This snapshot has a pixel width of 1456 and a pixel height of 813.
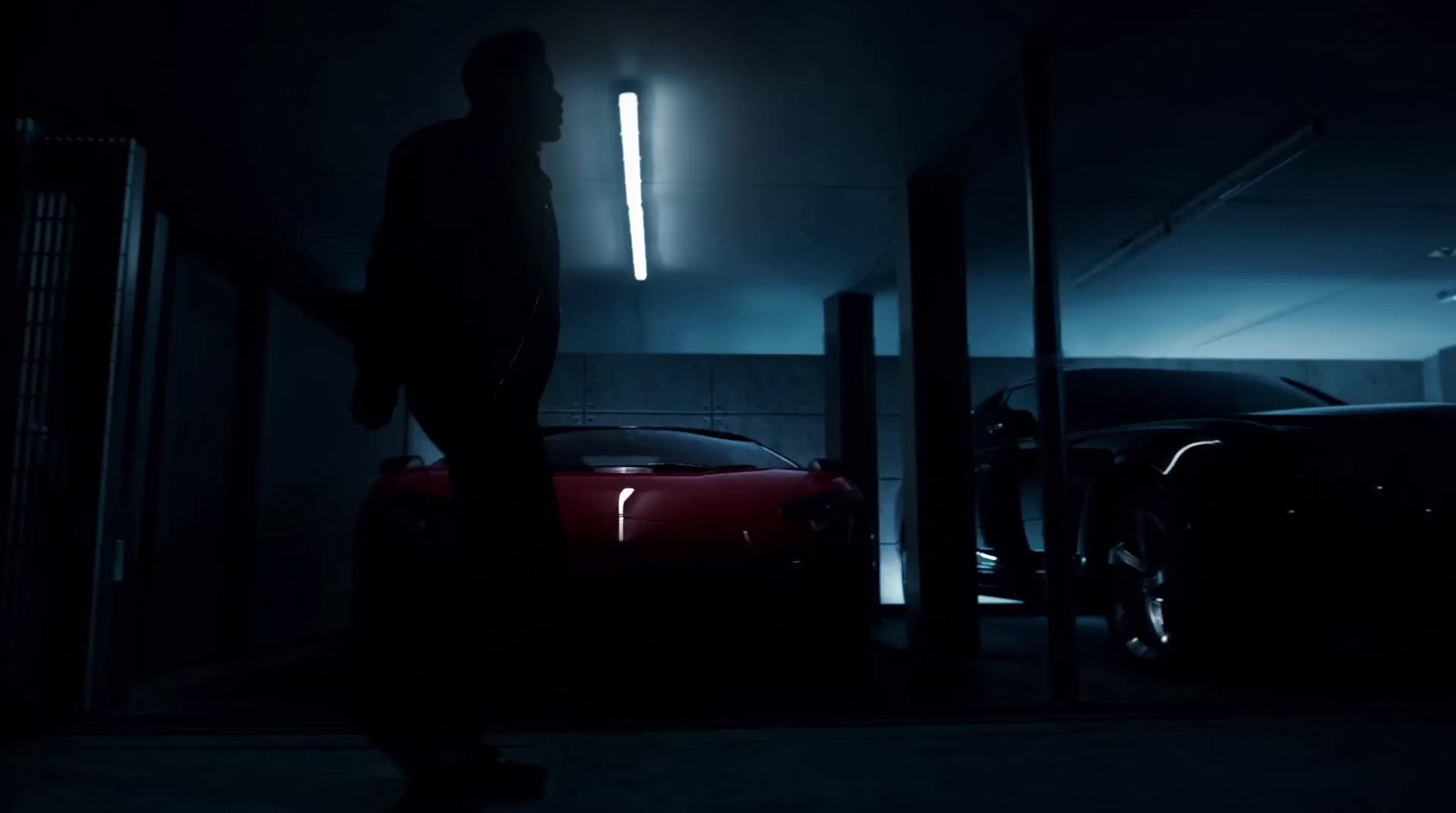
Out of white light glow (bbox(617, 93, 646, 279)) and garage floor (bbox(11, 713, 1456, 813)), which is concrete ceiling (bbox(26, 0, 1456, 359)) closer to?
white light glow (bbox(617, 93, 646, 279))

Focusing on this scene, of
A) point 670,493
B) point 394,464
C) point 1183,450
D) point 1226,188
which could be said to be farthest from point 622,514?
point 1226,188

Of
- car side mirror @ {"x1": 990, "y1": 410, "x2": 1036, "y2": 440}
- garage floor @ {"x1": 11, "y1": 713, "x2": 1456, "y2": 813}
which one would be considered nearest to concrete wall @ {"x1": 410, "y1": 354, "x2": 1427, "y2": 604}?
car side mirror @ {"x1": 990, "y1": 410, "x2": 1036, "y2": 440}

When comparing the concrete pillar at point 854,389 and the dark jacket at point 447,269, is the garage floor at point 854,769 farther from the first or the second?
the concrete pillar at point 854,389

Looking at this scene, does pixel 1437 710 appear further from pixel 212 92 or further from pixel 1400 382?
pixel 1400 382

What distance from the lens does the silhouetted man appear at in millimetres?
2160

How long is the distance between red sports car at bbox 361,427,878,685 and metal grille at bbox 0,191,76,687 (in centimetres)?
99

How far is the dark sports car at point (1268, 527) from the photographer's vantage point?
3645 mm

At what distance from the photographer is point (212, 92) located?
5.05 meters

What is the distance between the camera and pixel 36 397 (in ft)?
11.0

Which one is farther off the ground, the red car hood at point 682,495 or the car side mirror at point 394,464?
the car side mirror at point 394,464

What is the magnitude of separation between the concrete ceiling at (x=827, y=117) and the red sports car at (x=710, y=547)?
1.96m

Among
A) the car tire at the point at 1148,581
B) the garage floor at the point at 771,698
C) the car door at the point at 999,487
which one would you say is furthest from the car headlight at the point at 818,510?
the car door at the point at 999,487

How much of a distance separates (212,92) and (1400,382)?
1387 cm

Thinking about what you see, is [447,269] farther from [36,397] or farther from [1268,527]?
[1268,527]
